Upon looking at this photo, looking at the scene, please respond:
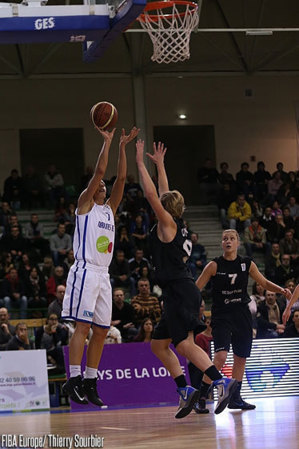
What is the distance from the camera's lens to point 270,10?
1035 inches

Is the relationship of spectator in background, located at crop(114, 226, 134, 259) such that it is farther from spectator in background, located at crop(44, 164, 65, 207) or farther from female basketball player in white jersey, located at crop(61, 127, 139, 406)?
female basketball player in white jersey, located at crop(61, 127, 139, 406)

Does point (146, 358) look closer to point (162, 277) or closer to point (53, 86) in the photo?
point (162, 277)

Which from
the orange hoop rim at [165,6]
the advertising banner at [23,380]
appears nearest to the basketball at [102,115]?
the orange hoop rim at [165,6]

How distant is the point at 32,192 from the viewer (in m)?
24.1

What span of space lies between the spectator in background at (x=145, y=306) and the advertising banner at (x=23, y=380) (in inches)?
94.6

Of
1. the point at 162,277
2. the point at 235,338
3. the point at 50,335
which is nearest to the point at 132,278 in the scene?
the point at 50,335

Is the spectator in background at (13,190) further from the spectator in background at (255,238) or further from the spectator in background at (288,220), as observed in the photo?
the spectator in background at (288,220)

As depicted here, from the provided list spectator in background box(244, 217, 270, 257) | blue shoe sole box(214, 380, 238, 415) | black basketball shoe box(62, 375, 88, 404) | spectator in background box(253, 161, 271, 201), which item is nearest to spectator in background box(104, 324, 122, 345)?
black basketball shoe box(62, 375, 88, 404)

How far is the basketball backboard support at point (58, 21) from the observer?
7391 millimetres

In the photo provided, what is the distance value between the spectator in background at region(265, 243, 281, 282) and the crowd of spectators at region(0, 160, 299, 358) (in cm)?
2

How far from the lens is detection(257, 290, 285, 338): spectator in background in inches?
538

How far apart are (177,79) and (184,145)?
3675mm

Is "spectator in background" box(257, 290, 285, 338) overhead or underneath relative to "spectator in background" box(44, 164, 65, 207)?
underneath

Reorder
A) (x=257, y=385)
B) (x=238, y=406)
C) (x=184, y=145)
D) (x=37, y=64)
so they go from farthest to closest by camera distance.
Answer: (x=184, y=145) < (x=37, y=64) < (x=257, y=385) < (x=238, y=406)
